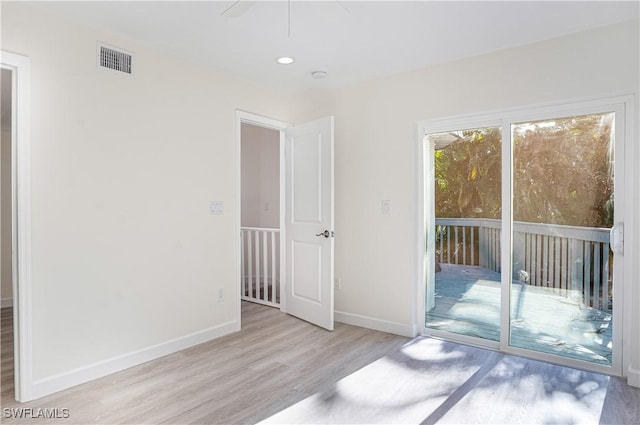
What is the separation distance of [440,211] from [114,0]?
2999 mm

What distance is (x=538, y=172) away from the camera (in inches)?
117

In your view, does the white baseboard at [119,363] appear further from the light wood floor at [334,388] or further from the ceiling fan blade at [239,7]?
the ceiling fan blade at [239,7]

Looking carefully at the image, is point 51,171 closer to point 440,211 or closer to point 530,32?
point 440,211

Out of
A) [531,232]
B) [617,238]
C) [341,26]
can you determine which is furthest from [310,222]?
[617,238]

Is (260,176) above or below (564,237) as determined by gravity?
above

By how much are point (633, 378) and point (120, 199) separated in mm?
3824

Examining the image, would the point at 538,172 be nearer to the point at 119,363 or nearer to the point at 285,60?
the point at 285,60

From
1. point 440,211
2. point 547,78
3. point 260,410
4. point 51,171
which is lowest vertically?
point 260,410

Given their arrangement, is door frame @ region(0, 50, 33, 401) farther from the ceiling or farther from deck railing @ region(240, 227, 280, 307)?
deck railing @ region(240, 227, 280, 307)

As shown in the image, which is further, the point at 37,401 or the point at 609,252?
the point at 609,252

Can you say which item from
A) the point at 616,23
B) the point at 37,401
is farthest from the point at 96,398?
the point at 616,23

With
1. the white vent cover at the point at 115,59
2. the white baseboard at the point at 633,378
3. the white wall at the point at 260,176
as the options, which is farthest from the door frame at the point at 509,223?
the white wall at the point at 260,176

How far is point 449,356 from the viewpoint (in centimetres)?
303

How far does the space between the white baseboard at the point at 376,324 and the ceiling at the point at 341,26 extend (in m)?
2.44
